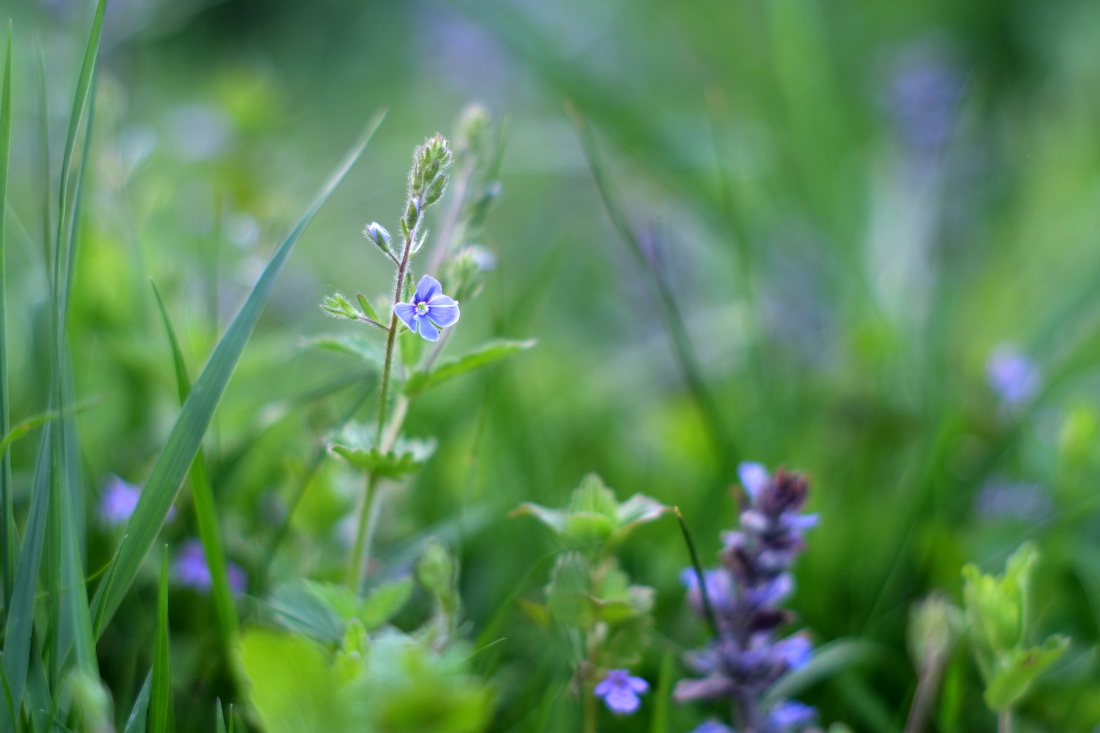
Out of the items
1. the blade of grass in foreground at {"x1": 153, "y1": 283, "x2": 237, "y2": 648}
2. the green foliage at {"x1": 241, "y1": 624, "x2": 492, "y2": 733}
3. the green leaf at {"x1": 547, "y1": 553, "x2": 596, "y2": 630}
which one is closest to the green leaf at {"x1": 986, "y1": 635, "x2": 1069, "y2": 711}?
the green leaf at {"x1": 547, "y1": 553, "x2": 596, "y2": 630}

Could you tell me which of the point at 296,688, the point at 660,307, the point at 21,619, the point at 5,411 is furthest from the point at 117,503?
the point at 660,307

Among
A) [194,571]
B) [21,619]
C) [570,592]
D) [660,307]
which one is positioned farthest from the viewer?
[660,307]

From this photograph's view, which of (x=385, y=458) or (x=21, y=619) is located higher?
(x=385, y=458)

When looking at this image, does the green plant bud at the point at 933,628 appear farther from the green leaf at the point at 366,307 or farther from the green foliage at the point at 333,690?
the green leaf at the point at 366,307

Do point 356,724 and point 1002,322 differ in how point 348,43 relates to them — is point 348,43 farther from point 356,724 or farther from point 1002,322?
point 356,724

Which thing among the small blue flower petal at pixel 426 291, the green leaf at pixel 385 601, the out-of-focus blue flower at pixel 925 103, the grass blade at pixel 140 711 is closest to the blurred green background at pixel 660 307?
the out-of-focus blue flower at pixel 925 103

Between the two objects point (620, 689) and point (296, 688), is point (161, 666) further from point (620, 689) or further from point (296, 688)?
point (620, 689)

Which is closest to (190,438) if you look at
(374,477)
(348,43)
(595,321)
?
(374,477)
